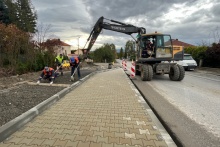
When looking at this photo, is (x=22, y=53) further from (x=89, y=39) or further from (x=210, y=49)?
(x=210, y=49)

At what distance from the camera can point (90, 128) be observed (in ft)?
12.9

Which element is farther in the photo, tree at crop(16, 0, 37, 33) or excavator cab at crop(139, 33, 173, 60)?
tree at crop(16, 0, 37, 33)

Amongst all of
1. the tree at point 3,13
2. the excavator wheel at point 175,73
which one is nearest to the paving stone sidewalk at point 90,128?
the excavator wheel at point 175,73

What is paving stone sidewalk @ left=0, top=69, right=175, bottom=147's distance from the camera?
10.9 feet

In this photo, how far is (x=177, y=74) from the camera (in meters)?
11.5

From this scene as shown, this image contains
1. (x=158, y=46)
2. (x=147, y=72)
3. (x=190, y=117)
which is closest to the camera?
(x=190, y=117)

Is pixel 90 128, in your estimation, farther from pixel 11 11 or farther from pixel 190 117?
pixel 11 11

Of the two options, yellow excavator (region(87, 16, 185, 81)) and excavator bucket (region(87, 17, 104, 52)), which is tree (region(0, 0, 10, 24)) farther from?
yellow excavator (region(87, 16, 185, 81))

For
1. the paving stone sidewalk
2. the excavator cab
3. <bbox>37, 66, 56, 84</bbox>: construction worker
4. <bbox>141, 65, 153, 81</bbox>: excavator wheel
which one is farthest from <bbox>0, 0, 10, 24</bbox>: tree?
the paving stone sidewalk

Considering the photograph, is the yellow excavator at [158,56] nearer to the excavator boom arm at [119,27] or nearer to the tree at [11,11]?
the excavator boom arm at [119,27]

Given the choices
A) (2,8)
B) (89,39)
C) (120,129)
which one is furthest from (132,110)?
(2,8)

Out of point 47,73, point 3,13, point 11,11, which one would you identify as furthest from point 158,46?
point 11,11

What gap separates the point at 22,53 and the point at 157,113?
987 centimetres

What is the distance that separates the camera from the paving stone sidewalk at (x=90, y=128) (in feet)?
10.9
